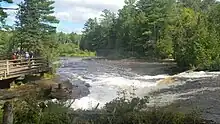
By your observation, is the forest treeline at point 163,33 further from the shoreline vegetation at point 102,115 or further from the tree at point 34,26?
the shoreline vegetation at point 102,115

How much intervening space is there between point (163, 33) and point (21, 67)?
5708 centimetres

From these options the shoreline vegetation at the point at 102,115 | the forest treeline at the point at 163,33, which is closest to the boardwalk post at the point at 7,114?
the shoreline vegetation at the point at 102,115

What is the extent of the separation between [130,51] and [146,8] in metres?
12.2

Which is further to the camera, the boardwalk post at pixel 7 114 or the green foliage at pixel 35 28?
the green foliage at pixel 35 28

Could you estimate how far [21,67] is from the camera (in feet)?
86.9

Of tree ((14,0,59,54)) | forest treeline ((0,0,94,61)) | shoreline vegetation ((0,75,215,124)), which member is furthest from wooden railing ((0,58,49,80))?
shoreline vegetation ((0,75,215,124))

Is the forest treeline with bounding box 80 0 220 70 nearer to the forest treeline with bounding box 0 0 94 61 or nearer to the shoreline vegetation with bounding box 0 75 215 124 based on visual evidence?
the forest treeline with bounding box 0 0 94 61

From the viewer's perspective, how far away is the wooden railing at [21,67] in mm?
23391

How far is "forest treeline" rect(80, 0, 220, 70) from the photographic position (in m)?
44.6

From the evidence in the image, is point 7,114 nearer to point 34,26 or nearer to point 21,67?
point 21,67

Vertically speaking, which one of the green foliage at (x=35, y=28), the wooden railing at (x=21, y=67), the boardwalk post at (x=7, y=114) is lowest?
the wooden railing at (x=21, y=67)

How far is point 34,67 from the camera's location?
2927 cm

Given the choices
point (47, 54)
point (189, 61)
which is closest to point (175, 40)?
point (189, 61)

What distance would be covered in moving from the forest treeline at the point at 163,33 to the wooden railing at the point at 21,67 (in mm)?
17197
